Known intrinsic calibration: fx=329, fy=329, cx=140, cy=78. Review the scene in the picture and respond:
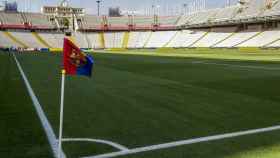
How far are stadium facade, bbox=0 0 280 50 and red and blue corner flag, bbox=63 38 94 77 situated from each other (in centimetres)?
6740

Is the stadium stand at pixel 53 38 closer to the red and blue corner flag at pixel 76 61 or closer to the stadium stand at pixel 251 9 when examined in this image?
the stadium stand at pixel 251 9

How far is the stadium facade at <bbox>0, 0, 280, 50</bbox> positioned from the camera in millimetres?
77438

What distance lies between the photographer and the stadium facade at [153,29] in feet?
254

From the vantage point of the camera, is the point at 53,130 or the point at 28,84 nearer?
the point at 53,130

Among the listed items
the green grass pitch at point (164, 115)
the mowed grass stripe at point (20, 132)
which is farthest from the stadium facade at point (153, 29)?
the mowed grass stripe at point (20, 132)

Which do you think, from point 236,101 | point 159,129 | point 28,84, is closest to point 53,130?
point 159,129

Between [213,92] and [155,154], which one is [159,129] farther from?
[213,92]

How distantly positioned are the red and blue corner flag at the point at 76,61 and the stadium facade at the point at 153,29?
67.4 m

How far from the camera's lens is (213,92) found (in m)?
10.9

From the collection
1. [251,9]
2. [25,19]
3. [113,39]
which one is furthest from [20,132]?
[25,19]

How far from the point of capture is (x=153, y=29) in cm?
10581

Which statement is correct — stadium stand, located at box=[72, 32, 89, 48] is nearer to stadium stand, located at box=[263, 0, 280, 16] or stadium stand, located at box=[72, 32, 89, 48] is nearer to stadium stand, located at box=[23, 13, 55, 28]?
stadium stand, located at box=[23, 13, 55, 28]

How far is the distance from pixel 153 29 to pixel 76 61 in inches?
4035

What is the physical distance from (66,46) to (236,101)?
6137 mm
